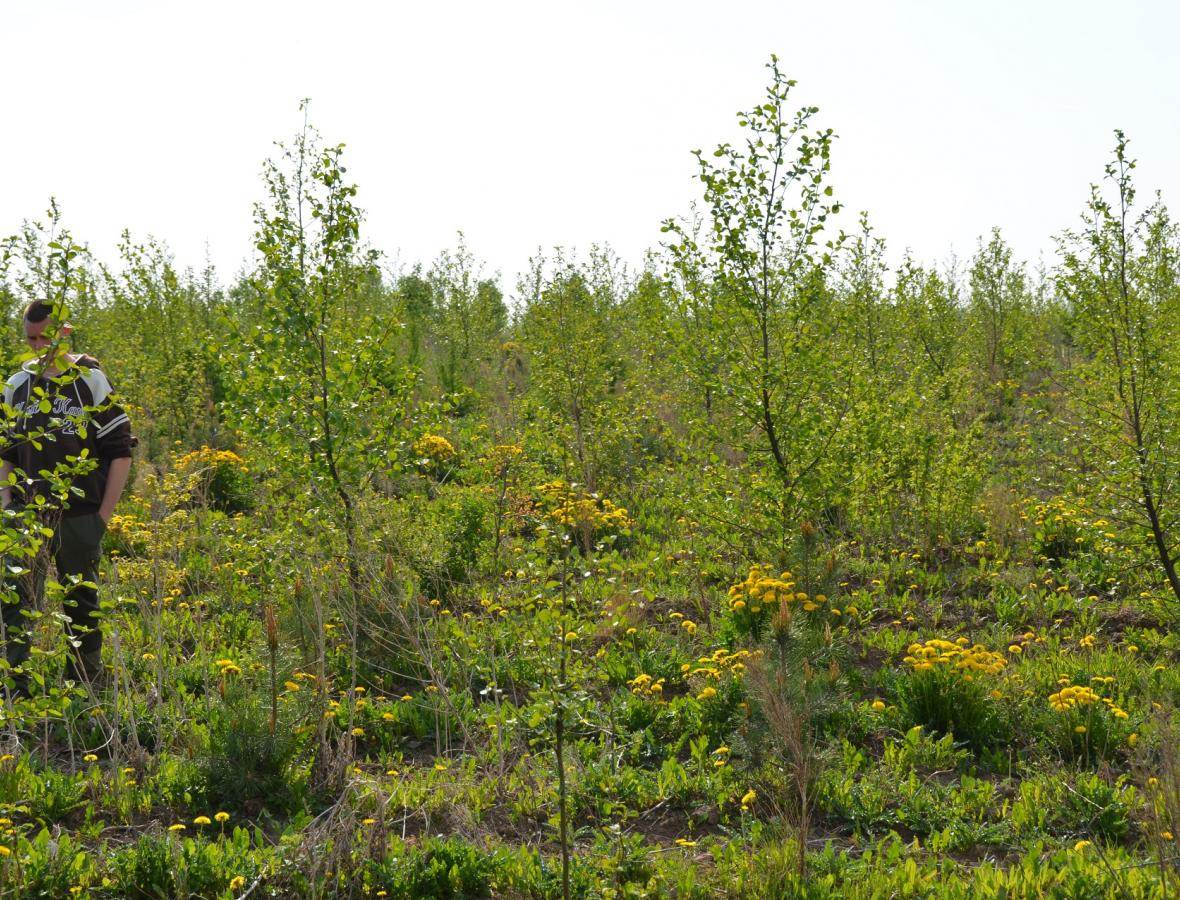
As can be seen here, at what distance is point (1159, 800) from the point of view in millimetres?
3744

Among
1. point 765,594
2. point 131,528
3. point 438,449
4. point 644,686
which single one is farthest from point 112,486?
point 438,449

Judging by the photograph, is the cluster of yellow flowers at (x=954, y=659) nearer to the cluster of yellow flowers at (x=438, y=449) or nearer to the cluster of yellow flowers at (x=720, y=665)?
the cluster of yellow flowers at (x=720, y=665)

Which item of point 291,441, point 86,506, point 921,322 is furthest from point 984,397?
point 86,506

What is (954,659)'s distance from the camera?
5230mm

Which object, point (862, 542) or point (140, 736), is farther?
point (862, 542)

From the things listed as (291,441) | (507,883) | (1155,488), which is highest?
(291,441)

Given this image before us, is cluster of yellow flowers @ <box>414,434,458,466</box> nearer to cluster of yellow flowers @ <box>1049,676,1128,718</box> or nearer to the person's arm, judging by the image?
the person's arm

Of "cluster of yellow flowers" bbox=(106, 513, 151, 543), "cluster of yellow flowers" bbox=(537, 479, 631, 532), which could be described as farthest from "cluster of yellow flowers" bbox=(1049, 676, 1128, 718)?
"cluster of yellow flowers" bbox=(106, 513, 151, 543)

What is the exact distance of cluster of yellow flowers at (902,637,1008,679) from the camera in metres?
4.97

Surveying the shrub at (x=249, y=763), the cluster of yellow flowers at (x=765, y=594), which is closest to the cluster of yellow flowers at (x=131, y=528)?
the shrub at (x=249, y=763)

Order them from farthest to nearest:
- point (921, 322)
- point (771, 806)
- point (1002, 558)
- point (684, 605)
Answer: point (921, 322) → point (1002, 558) → point (684, 605) → point (771, 806)

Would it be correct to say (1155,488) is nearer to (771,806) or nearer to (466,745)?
(771,806)

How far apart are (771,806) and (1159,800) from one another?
1.52 meters

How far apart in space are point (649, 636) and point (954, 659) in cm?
192
